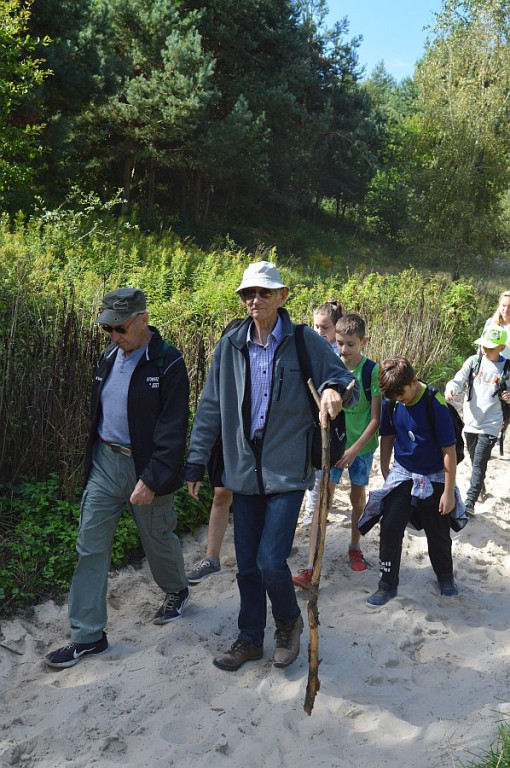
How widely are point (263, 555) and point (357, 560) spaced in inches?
67.7

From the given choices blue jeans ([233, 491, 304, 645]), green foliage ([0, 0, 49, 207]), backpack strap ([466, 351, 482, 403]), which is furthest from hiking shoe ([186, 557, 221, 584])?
green foliage ([0, 0, 49, 207])

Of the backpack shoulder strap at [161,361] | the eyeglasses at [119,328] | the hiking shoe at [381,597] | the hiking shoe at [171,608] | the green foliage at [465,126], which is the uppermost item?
the green foliage at [465,126]

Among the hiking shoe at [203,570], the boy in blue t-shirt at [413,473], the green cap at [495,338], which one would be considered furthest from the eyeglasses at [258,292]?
the green cap at [495,338]

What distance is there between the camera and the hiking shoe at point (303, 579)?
180 inches

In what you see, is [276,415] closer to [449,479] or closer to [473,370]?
[449,479]

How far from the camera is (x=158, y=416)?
3812 millimetres

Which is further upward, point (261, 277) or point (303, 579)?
point (261, 277)

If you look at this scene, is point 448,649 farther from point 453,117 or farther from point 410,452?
point 453,117

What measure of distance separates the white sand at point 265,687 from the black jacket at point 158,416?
99 centimetres

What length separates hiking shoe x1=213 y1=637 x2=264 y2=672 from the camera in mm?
3730

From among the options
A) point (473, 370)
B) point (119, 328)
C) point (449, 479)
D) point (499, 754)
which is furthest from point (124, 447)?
point (473, 370)

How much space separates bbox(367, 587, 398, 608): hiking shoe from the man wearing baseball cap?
1472 mm

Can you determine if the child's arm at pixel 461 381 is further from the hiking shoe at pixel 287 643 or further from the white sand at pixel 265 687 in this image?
the hiking shoe at pixel 287 643

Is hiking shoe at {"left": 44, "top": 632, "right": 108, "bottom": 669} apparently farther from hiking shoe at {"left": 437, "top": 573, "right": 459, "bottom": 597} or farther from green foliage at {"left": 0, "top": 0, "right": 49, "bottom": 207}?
green foliage at {"left": 0, "top": 0, "right": 49, "bottom": 207}
